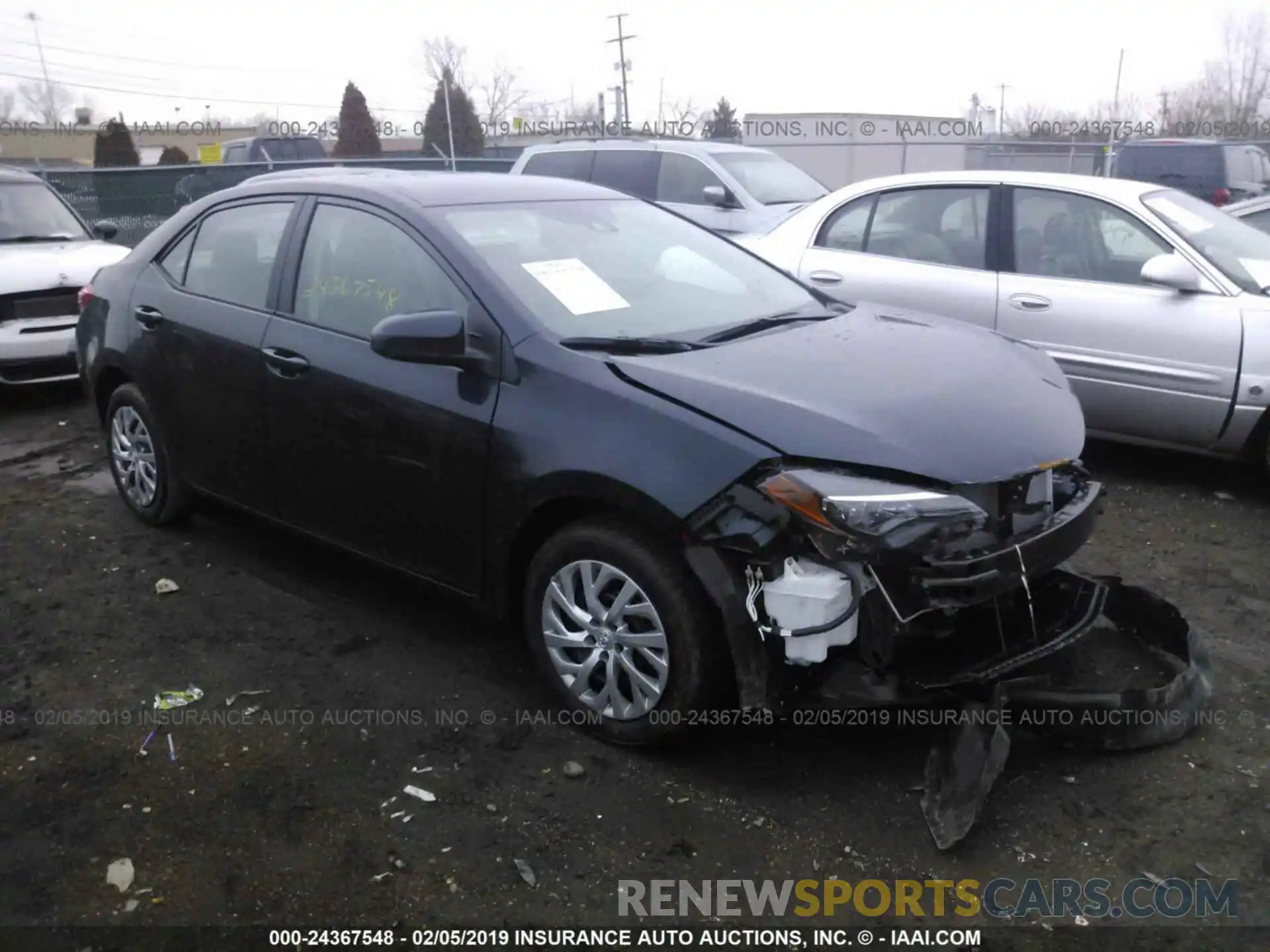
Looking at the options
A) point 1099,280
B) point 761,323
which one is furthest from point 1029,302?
point 761,323

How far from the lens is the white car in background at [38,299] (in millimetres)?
7609

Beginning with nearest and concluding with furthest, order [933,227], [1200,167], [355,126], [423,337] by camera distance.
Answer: [423,337] → [933,227] → [1200,167] → [355,126]

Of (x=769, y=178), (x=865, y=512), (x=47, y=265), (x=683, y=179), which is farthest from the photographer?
(x=769, y=178)

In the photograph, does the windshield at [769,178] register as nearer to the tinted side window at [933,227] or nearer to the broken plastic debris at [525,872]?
the tinted side window at [933,227]

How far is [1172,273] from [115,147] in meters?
28.0

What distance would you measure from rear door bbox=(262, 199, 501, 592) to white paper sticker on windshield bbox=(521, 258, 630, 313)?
0.91 ft

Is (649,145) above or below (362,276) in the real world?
above

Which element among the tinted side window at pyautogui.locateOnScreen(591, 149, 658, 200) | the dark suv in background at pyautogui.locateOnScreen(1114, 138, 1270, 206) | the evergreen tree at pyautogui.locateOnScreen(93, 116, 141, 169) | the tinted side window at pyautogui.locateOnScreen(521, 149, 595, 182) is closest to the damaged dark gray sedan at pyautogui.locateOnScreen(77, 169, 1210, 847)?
the tinted side window at pyautogui.locateOnScreen(591, 149, 658, 200)

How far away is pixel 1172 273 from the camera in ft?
17.6

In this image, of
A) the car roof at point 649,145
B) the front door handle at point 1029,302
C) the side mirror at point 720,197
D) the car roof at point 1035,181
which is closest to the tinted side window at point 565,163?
the car roof at point 649,145

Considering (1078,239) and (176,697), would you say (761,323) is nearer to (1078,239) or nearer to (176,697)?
(176,697)

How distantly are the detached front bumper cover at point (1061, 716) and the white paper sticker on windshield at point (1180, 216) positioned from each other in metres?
2.87

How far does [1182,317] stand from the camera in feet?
17.8

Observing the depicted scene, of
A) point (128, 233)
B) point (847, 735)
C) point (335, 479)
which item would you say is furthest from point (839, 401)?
point (128, 233)
